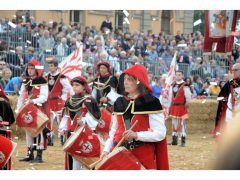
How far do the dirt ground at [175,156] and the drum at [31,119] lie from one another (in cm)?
59

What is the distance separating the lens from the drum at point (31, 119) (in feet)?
35.0

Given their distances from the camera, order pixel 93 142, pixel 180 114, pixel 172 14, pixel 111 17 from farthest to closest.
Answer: pixel 172 14 < pixel 111 17 < pixel 180 114 < pixel 93 142

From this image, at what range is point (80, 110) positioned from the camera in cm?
824

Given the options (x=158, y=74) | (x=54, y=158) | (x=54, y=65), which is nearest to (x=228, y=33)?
(x=54, y=158)

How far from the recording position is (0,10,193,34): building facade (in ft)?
79.2

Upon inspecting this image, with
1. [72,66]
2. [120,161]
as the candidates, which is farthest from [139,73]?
[72,66]

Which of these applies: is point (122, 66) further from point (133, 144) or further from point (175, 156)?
point (133, 144)

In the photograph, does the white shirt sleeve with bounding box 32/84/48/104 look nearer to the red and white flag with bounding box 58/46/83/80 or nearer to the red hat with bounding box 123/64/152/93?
the red and white flag with bounding box 58/46/83/80

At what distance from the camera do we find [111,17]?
27141 millimetres

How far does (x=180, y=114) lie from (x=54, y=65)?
3.15 meters

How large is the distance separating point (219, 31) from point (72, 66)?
5.58 meters

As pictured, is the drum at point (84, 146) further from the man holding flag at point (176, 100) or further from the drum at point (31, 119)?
the man holding flag at point (176, 100)

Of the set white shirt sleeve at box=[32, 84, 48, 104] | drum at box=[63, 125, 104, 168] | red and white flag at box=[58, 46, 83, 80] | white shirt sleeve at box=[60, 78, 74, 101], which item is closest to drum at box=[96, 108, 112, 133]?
white shirt sleeve at box=[32, 84, 48, 104]

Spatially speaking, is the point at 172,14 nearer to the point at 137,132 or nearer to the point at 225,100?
the point at 225,100
